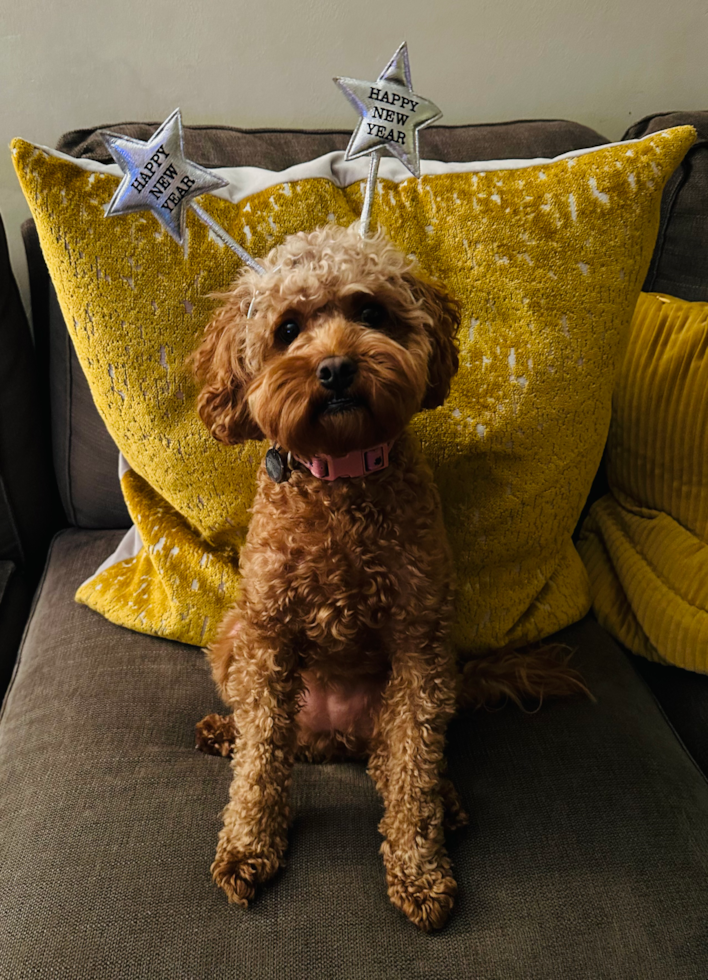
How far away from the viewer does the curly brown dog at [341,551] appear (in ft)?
2.81

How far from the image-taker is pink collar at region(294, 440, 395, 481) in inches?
36.8

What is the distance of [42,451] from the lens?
152 centimetres

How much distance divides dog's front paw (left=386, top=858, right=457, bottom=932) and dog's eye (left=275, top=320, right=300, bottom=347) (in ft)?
2.28

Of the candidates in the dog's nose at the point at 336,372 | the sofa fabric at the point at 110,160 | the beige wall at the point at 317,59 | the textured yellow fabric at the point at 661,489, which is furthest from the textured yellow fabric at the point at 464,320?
the beige wall at the point at 317,59

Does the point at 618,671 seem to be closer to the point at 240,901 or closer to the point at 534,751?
the point at 534,751

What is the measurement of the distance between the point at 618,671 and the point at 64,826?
93 cm

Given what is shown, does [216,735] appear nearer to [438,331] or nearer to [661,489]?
[438,331]

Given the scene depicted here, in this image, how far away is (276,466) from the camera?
3.16ft


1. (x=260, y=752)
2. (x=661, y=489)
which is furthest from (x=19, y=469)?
(x=661, y=489)

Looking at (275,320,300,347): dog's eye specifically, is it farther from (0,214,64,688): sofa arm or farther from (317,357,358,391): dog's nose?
(0,214,64,688): sofa arm

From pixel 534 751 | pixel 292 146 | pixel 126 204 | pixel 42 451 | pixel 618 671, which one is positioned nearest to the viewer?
pixel 126 204

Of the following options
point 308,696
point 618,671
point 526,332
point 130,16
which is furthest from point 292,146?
point 618,671

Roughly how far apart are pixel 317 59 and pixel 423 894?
1590 mm

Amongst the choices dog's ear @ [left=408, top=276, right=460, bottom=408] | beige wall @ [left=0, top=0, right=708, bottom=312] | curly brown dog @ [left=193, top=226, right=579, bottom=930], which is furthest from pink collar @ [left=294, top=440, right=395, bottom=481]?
beige wall @ [left=0, top=0, right=708, bottom=312]
